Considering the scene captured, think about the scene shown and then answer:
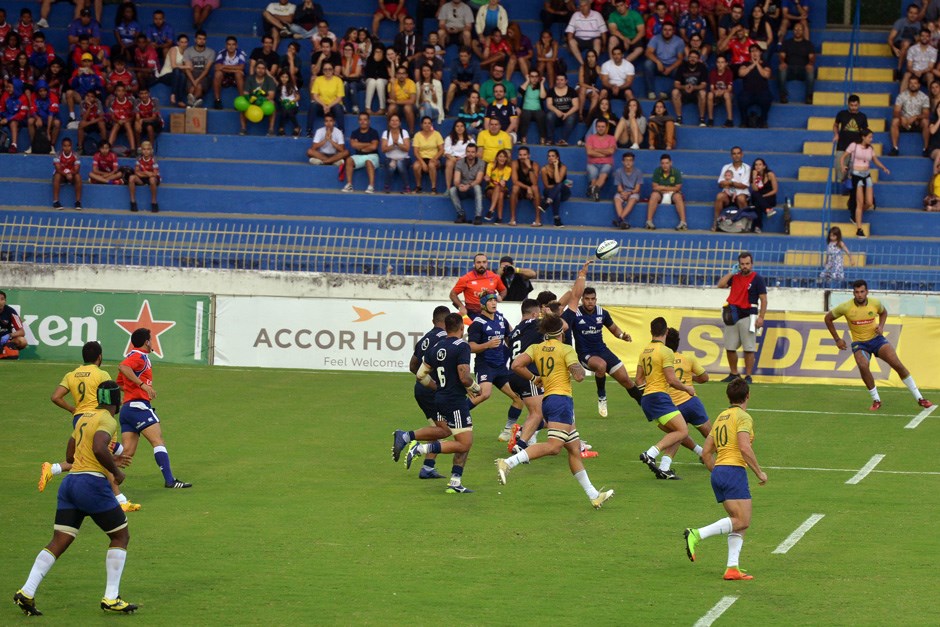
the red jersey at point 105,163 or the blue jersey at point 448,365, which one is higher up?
the red jersey at point 105,163

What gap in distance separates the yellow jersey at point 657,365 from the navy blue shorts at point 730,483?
4167mm

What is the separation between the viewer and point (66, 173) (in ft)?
103

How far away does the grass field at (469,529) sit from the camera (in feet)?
39.0

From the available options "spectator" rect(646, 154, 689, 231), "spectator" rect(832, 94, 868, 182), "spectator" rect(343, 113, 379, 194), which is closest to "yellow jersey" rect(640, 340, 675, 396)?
"spectator" rect(646, 154, 689, 231)

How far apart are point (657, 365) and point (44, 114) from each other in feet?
67.5

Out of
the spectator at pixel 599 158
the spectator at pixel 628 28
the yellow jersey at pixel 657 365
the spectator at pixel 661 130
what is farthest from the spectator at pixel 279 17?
the yellow jersey at pixel 657 365

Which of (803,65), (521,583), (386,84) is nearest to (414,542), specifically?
(521,583)

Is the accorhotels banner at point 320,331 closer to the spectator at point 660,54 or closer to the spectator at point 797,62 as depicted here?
the spectator at point 660,54

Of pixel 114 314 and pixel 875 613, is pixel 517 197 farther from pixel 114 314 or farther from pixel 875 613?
pixel 875 613

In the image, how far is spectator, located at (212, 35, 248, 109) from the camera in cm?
3344

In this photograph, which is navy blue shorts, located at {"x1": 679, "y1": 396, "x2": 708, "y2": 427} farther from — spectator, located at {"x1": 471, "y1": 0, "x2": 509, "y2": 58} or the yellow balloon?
the yellow balloon

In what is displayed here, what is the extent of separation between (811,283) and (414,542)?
1559cm

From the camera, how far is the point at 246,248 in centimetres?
2878

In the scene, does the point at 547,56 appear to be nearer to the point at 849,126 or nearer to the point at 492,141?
the point at 492,141
